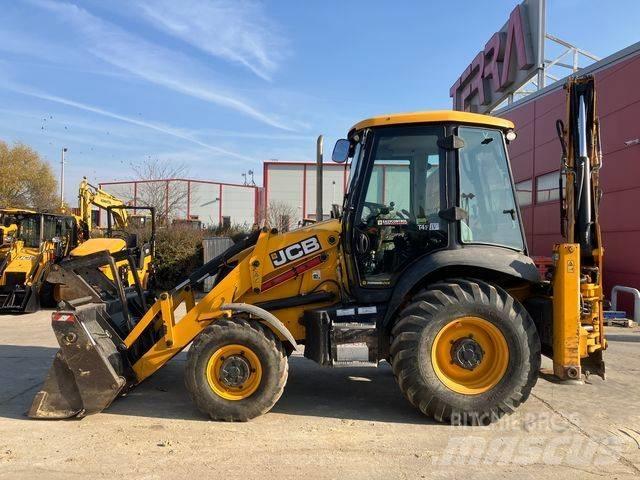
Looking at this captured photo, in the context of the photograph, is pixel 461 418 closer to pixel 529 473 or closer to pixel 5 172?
pixel 529 473

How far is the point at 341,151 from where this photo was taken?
→ 515 centimetres

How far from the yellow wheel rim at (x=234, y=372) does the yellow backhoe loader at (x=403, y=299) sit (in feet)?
0.04

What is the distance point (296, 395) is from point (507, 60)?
14.1 metres

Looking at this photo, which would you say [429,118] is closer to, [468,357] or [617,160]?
[468,357]

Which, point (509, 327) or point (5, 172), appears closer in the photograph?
point (509, 327)

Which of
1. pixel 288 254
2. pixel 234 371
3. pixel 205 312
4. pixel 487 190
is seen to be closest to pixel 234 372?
pixel 234 371

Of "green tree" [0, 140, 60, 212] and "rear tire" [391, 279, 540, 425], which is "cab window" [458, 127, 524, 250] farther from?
"green tree" [0, 140, 60, 212]

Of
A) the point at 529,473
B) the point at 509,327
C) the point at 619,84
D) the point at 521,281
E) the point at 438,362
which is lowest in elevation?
the point at 529,473

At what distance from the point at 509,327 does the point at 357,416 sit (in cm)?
159

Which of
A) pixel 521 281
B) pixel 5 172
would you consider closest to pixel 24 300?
pixel 521 281

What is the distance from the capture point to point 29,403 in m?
5.16

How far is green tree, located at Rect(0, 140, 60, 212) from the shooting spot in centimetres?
3659

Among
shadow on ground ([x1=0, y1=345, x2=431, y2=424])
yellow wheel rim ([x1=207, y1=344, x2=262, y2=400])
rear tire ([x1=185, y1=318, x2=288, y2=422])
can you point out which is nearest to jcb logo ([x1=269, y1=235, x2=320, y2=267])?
rear tire ([x1=185, y1=318, x2=288, y2=422])

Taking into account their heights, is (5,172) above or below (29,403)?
above
